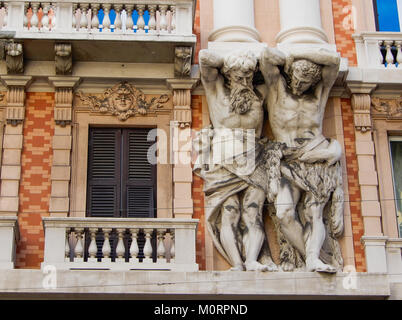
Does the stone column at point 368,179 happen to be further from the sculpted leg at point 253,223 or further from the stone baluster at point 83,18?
the stone baluster at point 83,18

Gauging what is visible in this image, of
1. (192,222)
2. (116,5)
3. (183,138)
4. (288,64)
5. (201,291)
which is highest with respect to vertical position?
(116,5)

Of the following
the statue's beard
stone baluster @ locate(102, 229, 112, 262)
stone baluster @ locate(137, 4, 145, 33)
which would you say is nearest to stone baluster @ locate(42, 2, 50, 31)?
stone baluster @ locate(137, 4, 145, 33)

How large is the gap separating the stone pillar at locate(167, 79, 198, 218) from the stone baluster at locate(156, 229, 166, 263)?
0.68 metres

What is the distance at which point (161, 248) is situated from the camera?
16.6 metres

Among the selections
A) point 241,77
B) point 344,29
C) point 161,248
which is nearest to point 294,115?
point 241,77

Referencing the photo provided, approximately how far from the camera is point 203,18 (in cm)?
1919

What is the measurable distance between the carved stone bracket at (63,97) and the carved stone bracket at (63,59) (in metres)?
0.14

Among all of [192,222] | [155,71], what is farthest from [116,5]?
[192,222]

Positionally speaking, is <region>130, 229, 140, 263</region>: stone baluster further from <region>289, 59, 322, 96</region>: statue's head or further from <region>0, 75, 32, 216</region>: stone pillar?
<region>289, 59, 322, 96</region>: statue's head

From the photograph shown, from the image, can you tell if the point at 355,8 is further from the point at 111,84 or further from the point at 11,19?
the point at 11,19

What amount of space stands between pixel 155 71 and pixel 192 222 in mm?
3166

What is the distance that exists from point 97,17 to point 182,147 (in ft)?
9.10

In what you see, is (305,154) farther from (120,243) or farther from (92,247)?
(92,247)

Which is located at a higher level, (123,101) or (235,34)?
(235,34)
